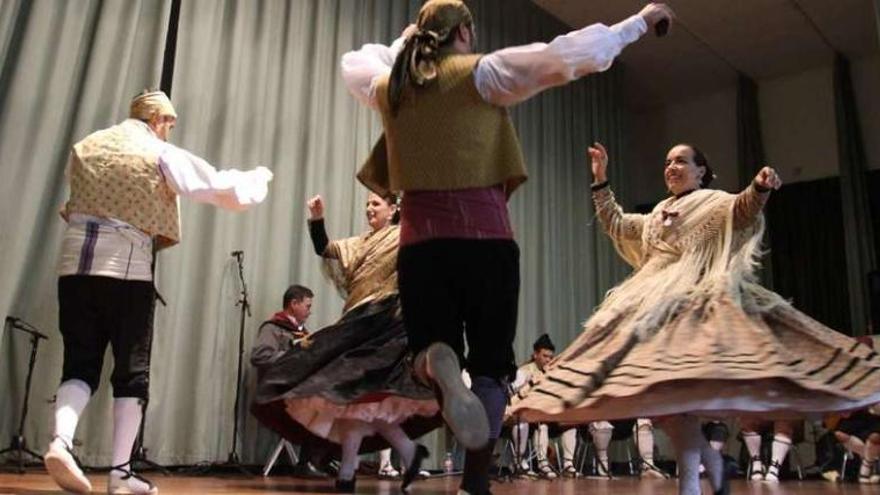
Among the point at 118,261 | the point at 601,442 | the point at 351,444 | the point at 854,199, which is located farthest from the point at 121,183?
the point at 854,199

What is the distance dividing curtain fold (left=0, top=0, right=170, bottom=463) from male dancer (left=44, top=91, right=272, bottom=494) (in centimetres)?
142

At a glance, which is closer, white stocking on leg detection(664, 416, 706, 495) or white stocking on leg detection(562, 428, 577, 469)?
white stocking on leg detection(664, 416, 706, 495)

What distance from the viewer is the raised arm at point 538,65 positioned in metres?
1.94

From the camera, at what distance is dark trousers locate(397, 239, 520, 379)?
1936 mm

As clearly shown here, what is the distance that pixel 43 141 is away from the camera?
4211 millimetres

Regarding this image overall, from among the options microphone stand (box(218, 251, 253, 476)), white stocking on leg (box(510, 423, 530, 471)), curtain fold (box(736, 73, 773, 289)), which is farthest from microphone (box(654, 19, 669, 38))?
curtain fold (box(736, 73, 773, 289))

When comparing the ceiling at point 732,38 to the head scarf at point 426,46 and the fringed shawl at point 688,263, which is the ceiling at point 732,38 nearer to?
the fringed shawl at point 688,263

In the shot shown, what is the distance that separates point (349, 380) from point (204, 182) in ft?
3.43

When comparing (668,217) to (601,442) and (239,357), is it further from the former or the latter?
(601,442)

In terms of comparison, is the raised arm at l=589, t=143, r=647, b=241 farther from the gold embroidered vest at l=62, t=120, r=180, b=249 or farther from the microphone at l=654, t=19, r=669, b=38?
the gold embroidered vest at l=62, t=120, r=180, b=249

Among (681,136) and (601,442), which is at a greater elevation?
(681,136)

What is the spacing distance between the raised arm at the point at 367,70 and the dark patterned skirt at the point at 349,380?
1.48m

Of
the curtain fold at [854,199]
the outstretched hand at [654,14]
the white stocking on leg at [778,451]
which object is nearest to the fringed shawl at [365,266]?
the outstretched hand at [654,14]

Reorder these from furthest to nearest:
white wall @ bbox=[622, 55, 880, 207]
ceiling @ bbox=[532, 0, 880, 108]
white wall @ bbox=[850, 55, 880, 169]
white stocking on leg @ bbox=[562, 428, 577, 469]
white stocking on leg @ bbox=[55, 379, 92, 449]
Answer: white wall @ bbox=[622, 55, 880, 207] < white wall @ bbox=[850, 55, 880, 169] < ceiling @ bbox=[532, 0, 880, 108] < white stocking on leg @ bbox=[562, 428, 577, 469] < white stocking on leg @ bbox=[55, 379, 92, 449]
